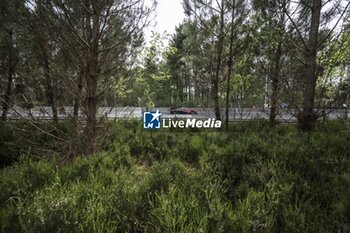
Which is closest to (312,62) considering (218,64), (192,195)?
(218,64)

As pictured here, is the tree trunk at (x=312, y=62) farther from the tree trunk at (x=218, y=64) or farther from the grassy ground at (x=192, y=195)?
the tree trunk at (x=218, y=64)

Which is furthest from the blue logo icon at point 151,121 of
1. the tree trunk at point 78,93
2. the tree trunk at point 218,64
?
the tree trunk at point 78,93

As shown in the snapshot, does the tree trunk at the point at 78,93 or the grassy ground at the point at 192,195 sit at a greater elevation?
the tree trunk at the point at 78,93

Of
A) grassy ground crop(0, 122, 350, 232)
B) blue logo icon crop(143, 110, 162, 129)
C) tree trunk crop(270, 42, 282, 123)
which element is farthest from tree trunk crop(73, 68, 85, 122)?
tree trunk crop(270, 42, 282, 123)

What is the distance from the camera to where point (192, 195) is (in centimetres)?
219

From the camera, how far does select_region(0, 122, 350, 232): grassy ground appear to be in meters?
1.81

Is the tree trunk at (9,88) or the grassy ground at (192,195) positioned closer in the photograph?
the grassy ground at (192,195)

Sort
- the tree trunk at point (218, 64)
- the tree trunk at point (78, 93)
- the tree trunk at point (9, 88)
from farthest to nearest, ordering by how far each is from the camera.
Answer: the tree trunk at point (218, 64) → the tree trunk at point (9, 88) → the tree trunk at point (78, 93)

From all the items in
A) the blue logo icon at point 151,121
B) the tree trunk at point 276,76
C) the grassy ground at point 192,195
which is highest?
the tree trunk at point 276,76

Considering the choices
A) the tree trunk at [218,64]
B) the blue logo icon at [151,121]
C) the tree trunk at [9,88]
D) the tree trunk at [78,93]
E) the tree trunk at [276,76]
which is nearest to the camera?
the tree trunk at [78,93]

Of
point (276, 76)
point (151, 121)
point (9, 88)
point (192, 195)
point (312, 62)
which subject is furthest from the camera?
point (151, 121)

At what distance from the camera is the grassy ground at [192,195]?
181 centimetres

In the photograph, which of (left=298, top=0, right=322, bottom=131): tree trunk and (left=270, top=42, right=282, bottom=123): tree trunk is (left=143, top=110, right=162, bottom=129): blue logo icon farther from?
(left=298, top=0, right=322, bottom=131): tree trunk

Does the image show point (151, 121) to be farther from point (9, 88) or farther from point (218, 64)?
point (9, 88)
